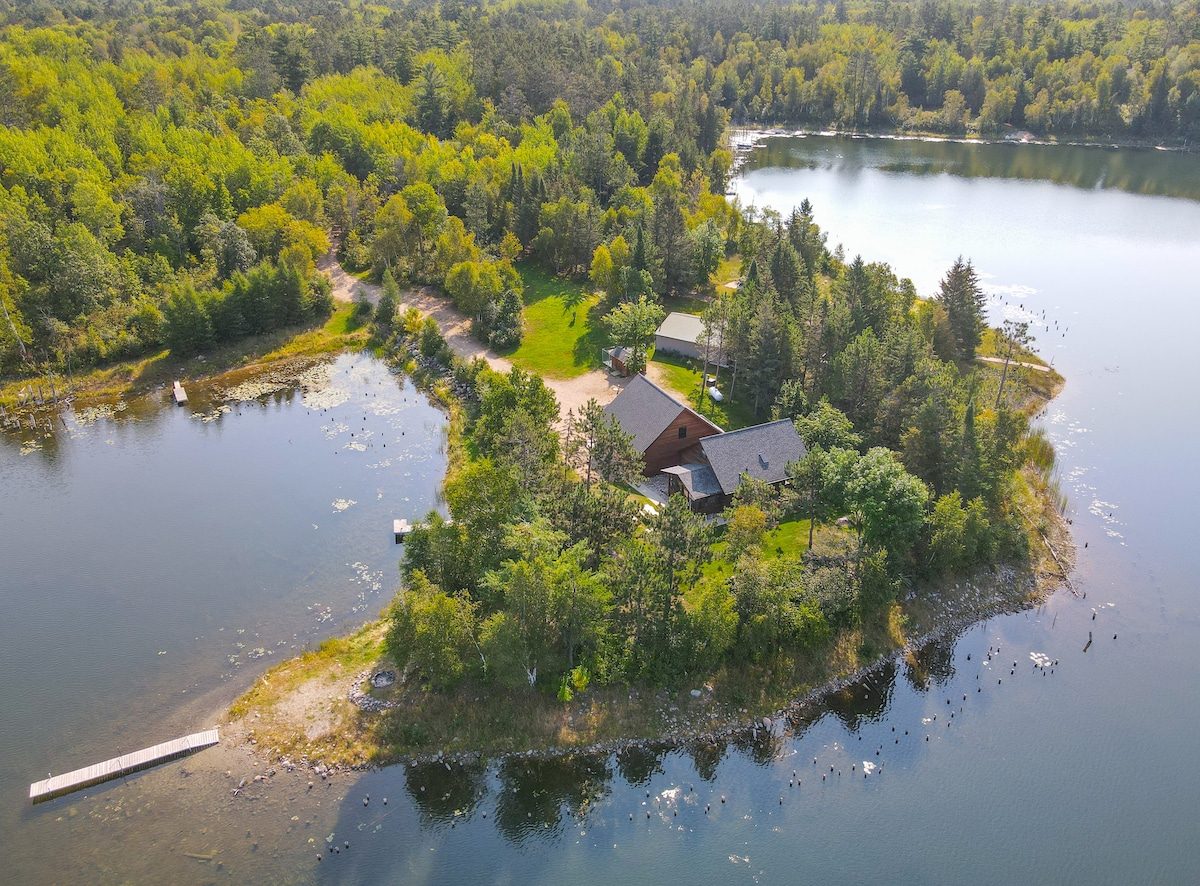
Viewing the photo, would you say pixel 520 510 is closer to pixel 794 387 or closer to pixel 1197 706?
pixel 794 387

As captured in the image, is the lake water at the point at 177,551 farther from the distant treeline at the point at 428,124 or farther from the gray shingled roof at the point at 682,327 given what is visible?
the gray shingled roof at the point at 682,327

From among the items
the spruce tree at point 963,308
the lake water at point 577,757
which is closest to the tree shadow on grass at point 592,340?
the lake water at point 577,757

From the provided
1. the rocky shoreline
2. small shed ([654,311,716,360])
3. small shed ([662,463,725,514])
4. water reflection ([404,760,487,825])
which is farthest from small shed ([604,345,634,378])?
water reflection ([404,760,487,825])

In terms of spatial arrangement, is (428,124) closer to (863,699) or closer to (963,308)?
(963,308)

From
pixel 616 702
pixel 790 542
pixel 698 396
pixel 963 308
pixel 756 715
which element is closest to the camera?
pixel 616 702

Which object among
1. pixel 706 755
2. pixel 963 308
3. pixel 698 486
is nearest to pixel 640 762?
pixel 706 755

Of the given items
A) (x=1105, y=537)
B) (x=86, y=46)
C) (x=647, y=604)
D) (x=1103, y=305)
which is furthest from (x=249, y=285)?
(x=86, y=46)
